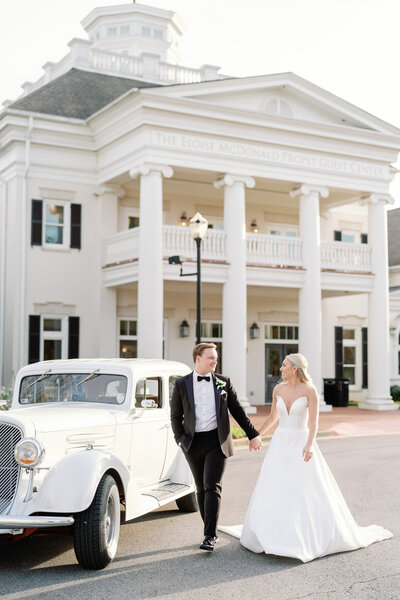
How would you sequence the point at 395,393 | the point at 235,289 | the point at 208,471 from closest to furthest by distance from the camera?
the point at 208,471
the point at 235,289
the point at 395,393

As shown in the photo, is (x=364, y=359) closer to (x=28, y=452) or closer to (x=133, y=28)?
(x=133, y=28)

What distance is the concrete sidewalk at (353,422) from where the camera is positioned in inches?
→ 719

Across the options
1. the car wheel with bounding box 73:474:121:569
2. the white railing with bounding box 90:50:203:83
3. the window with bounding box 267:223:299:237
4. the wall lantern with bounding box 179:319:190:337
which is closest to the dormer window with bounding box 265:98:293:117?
the white railing with bounding box 90:50:203:83

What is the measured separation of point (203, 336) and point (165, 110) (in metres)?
7.67

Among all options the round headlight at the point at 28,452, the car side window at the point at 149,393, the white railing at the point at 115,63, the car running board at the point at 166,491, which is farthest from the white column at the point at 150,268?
the round headlight at the point at 28,452

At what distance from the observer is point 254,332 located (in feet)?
82.6

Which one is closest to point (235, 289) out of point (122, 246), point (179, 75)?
point (122, 246)

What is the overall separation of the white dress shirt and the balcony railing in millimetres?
13799

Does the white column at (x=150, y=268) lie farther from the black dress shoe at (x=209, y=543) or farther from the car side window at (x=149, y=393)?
the black dress shoe at (x=209, y=543)

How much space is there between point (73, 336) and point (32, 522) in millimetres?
16714

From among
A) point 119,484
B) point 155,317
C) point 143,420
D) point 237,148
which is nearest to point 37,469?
point 119,484

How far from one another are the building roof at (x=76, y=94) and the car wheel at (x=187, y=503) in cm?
1655

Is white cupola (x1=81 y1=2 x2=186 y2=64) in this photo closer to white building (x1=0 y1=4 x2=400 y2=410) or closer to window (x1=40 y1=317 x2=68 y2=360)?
white building (x1=0 y1=4 x2=400 y2=410)

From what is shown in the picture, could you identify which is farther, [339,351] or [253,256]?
[339,351]
